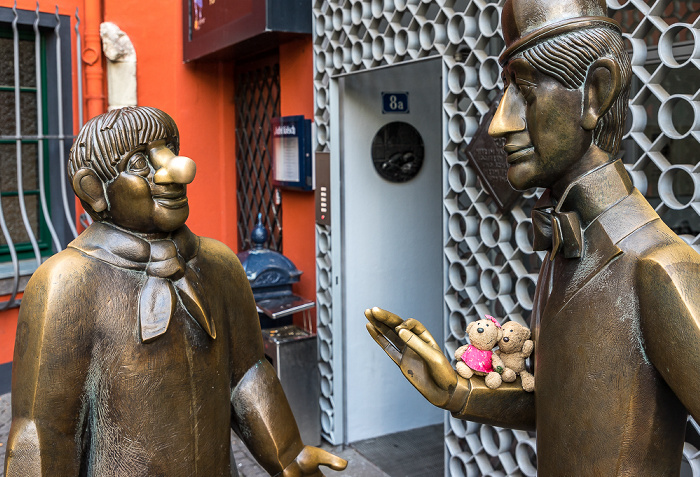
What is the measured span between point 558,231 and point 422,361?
1.50 feet

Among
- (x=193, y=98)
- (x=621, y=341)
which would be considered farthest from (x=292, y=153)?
(x=621, y=341)

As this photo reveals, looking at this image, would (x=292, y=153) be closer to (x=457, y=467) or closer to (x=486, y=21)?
(x=486, y=21)

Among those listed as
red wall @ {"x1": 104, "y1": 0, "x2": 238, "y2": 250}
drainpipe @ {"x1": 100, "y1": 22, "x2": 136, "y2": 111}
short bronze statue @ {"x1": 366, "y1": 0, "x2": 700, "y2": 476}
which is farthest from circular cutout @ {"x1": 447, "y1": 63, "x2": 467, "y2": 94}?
drainpipe @ {"x1": 100, "y1": 22, "x2": 136, "y2": 111}

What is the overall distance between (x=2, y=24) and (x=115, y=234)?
5148mm

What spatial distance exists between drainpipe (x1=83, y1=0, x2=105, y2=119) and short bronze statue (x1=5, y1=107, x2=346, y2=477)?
4.81 m

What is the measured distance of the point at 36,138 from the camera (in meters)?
6.05

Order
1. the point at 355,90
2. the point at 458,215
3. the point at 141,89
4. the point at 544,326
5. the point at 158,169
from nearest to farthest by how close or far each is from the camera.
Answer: the point at 544,326, the point at 158,169, the point at 458,215, the point at 355,90, the point at 141,89

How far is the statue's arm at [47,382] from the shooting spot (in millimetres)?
1755

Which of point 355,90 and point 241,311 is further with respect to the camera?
point 355,90

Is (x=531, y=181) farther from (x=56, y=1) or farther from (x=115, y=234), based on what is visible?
(x=56, y=1)

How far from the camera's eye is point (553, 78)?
1.37 m

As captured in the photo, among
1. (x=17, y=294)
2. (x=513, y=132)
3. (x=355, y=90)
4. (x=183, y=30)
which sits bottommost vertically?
(x=17, y=294)

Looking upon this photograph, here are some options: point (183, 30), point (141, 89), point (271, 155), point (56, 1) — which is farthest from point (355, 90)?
point (56, 1)

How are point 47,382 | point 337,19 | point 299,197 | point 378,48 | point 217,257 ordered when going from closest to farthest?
point 47,382 < point 217,257 < point 378,48 < point 337,19 < point 299,197
